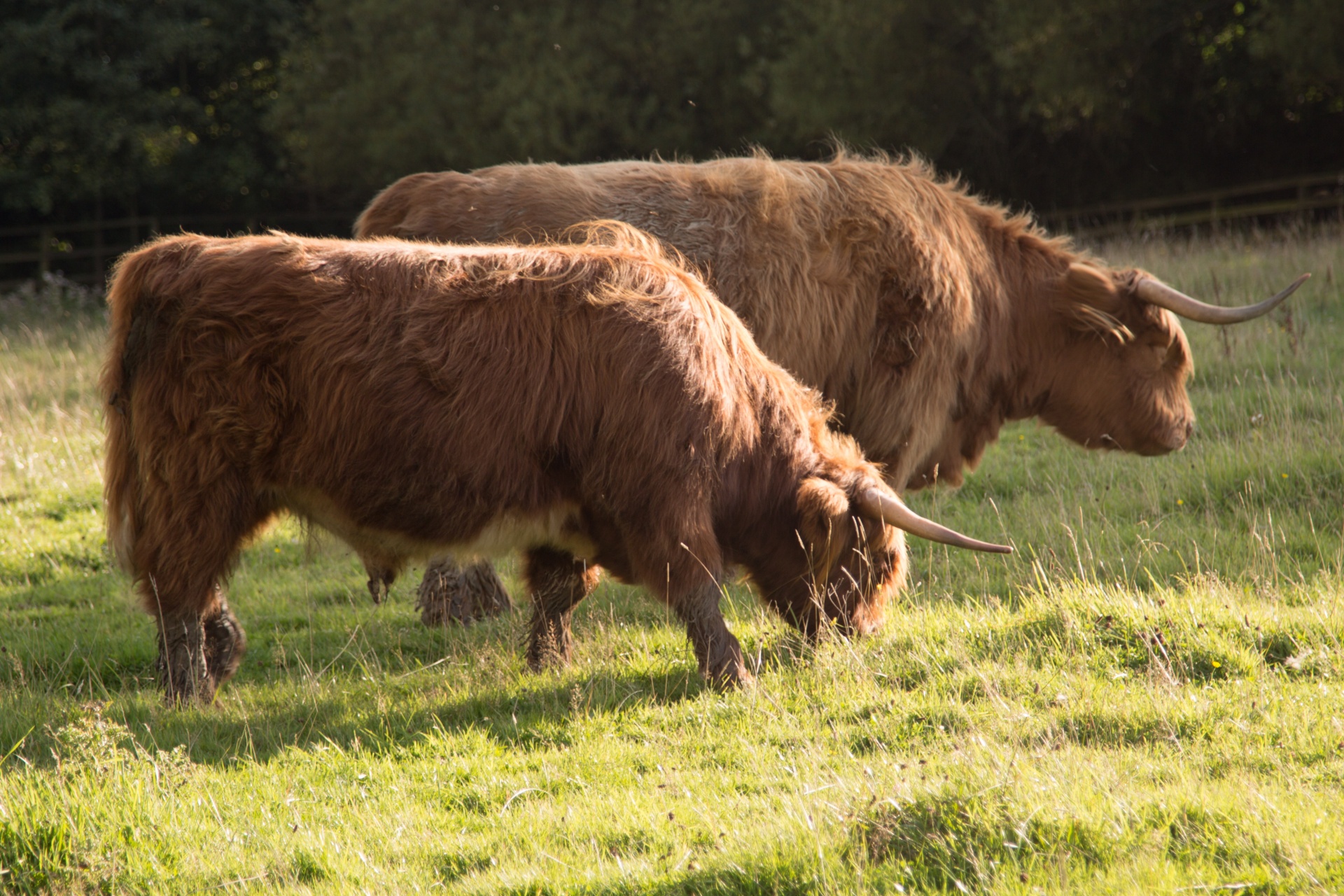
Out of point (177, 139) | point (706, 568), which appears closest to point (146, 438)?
point (706, 568)

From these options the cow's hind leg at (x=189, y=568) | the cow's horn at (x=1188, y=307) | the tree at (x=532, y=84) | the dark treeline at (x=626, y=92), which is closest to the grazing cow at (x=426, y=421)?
the cow's hind leg at (x=189, y=568)

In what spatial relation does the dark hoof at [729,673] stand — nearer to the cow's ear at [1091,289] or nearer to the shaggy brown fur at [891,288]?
the shaggy brown fur at [891,288]

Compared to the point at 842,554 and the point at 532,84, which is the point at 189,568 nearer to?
the point at 842,554

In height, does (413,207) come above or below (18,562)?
above

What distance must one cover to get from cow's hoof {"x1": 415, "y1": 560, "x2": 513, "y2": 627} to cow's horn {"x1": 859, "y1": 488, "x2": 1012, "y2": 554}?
2295mm

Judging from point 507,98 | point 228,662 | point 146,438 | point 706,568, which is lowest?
point 228,662

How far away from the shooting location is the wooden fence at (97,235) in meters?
24.4

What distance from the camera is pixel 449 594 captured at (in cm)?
614

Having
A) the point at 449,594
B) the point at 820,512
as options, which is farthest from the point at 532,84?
the point at 820,512

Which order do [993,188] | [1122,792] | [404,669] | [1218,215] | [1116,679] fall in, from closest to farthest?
[1122,792] → [1116,679] → [404,669] → [1218,215] → [993,188]

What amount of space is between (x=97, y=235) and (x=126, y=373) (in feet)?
76.3

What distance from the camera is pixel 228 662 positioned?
15.6ft

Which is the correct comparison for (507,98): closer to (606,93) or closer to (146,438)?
(606,93)

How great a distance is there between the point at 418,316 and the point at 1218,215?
1552 cm
